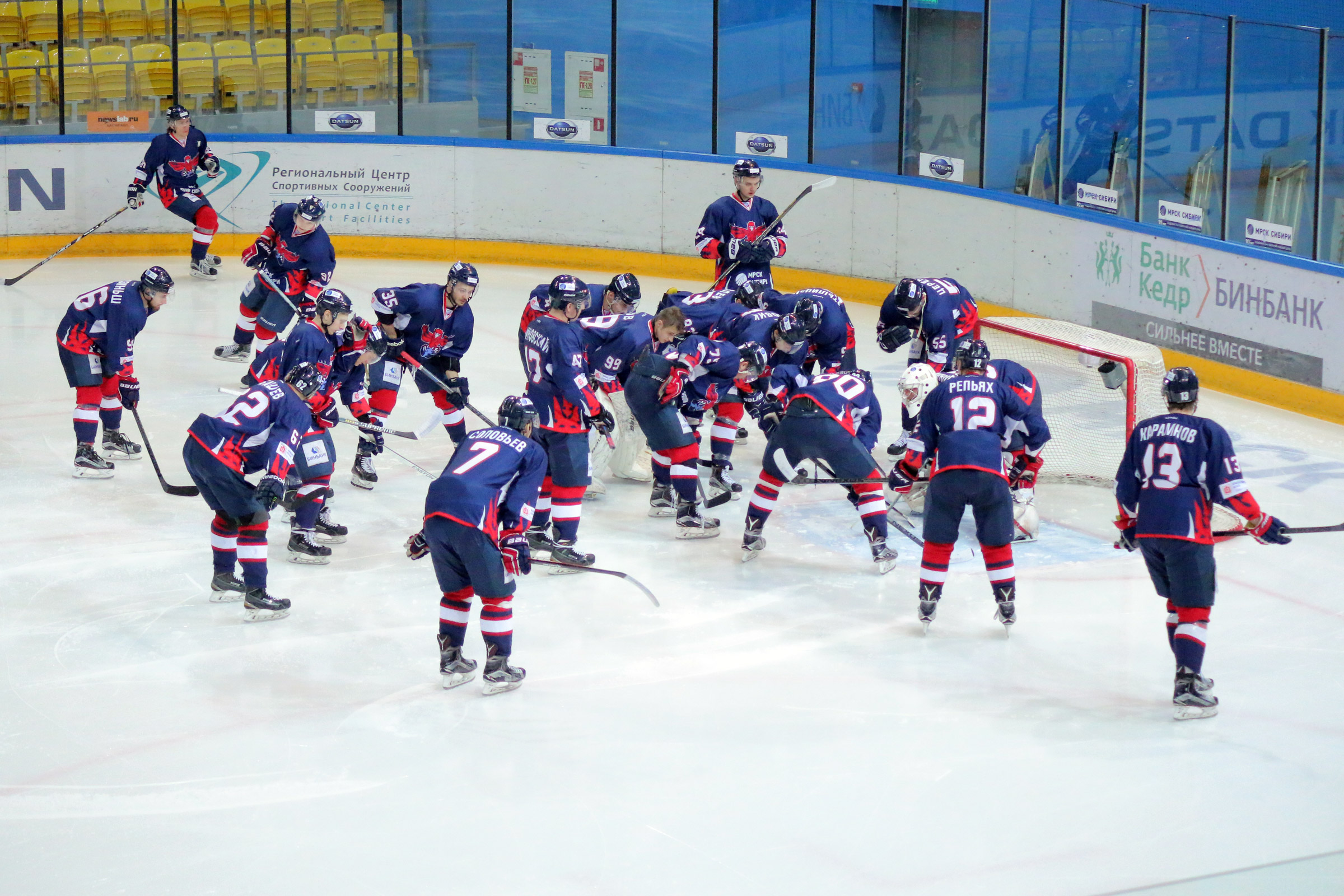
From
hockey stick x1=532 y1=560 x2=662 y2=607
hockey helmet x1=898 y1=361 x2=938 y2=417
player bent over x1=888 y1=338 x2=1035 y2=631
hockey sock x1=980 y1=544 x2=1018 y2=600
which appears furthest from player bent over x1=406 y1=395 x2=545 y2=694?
hockey helmet x1=898 y1=361 x2=938 y2=417

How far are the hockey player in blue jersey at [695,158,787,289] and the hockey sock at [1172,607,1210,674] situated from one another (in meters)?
4.65

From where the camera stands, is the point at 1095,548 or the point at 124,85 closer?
the point at 1095,548

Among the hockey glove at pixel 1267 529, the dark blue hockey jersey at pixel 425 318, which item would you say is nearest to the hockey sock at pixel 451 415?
the dark blue hockey jersey at pixel 425 318

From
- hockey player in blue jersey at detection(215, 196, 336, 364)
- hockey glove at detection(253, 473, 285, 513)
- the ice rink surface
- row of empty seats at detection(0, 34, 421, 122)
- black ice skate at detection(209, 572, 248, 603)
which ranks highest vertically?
row of empty seats at detection(0, 34, 421, 122)

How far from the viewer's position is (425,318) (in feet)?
24.2

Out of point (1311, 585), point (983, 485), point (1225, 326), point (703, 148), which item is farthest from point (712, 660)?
point (703, 148)

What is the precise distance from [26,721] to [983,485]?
3264mm

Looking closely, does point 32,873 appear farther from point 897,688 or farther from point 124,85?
point 124,85

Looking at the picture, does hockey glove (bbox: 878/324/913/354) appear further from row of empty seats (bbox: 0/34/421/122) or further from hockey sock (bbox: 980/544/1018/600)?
row of empty seats (bbox: 0/34/421/122)

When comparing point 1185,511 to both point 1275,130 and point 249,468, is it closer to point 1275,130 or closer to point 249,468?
point 249,468

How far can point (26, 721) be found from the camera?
485 cm

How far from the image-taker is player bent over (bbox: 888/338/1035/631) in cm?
547

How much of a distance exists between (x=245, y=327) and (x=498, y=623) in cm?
494

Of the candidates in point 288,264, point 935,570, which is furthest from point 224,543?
point 288,264
